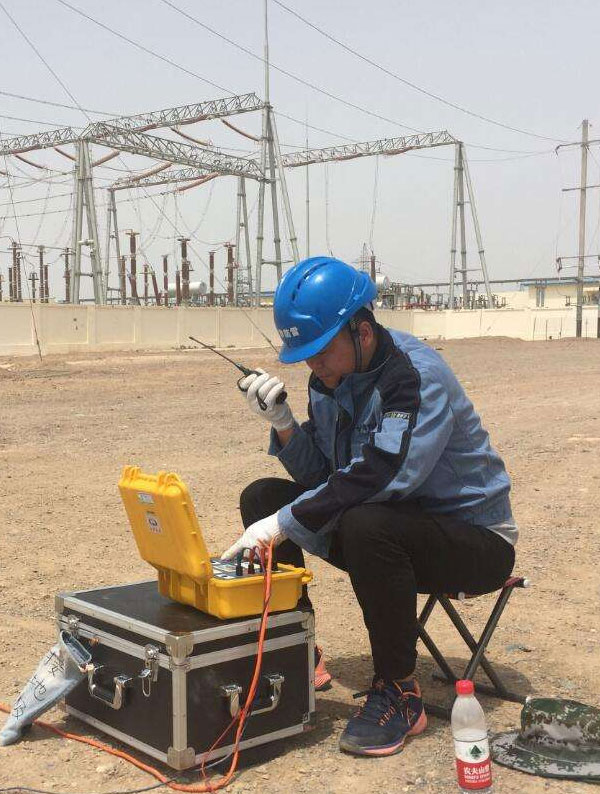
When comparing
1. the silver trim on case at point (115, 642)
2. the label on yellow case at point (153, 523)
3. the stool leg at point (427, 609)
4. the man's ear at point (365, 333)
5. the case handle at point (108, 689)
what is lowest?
the case handle at point (108, 689)

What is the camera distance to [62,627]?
350 cm

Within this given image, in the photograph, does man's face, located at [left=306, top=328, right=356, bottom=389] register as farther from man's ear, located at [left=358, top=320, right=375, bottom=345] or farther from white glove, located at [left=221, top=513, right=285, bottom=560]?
white glove, located at [left=221, top=513, right=285, bottom=560]

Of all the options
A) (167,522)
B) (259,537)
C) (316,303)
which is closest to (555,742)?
(259,537)

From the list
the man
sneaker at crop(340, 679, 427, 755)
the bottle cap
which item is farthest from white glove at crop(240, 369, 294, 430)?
the bottle cap

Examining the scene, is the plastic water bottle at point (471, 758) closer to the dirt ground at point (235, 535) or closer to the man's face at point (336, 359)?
the dirt ground at point (235, 535)

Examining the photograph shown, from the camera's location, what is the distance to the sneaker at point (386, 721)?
316 centimetres

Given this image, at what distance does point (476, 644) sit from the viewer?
3619 millimetres

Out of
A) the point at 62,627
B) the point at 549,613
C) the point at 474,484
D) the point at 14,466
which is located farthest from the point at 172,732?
the point at 14,466

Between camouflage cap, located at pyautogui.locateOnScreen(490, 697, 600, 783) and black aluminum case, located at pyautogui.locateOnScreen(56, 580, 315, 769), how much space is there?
2.30 feet

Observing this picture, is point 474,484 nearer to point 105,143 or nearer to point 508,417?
point 508,417

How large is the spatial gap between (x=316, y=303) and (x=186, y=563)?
0.97 meters

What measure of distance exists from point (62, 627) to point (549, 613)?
248 centimetres

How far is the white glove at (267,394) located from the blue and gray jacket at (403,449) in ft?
0.52

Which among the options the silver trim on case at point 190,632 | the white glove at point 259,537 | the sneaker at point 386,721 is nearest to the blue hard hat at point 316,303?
the white glove at point 259,537
